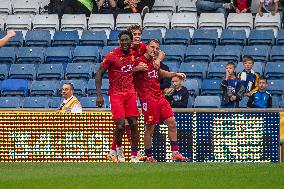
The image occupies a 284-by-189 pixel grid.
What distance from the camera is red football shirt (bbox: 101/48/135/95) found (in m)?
20.4

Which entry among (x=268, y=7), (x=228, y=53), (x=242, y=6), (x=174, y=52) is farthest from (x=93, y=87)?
(x=268, y=7)

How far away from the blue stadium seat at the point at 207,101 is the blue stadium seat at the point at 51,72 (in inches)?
165

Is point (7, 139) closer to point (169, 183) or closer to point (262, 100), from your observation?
point (262, 100)

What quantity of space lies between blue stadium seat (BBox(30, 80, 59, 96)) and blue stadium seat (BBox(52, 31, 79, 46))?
7.16ft

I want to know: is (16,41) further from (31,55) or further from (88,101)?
(88,101)

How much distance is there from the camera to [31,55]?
29.8 metres

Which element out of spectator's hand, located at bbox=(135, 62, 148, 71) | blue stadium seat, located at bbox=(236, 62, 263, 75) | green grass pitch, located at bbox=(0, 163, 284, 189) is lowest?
green grass pitch, located at bbox=(0, 163, 284, 189)

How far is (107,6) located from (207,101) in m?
6.22

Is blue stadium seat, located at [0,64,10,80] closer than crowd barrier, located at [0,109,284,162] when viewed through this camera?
No

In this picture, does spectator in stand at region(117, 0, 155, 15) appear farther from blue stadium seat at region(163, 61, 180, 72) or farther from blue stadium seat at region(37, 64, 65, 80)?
blue stadium seat at region(163, 61, 180, 72)

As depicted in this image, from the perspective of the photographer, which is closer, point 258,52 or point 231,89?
point 231,89

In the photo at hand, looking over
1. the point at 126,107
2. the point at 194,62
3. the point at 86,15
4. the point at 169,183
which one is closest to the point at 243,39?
the point at 194,62

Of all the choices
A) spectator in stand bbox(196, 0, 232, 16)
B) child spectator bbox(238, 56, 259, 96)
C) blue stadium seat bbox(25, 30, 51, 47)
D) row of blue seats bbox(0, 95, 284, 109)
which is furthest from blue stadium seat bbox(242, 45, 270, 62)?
blue stadium seat bbox(25, 30, 51, 47)

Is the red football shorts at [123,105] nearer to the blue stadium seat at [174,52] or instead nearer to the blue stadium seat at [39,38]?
the blue stadium seat at [174,52]
